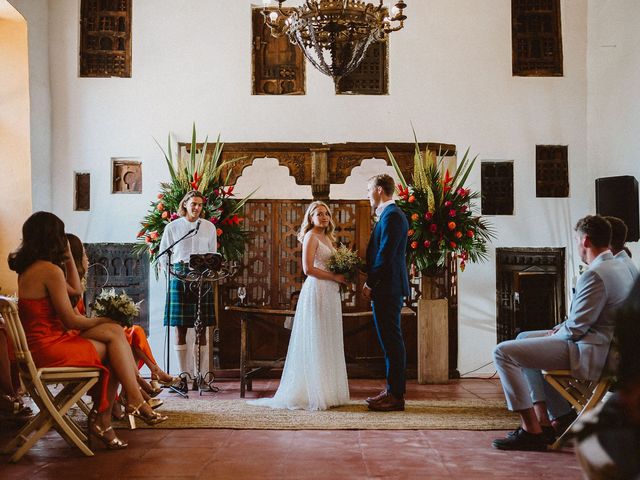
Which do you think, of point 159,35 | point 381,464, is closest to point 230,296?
point 159,35

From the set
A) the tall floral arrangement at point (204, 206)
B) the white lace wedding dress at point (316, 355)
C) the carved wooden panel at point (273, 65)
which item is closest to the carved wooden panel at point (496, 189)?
the carved wooden panel at point (273, 65)

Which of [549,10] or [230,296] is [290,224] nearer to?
[230,296]

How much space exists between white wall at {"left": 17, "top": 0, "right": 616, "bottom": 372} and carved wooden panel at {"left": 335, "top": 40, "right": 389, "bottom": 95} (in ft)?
0.37

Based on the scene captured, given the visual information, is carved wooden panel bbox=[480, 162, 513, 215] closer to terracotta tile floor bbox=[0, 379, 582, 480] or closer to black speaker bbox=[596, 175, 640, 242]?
black speaker bbox=[596, 175, 640, 242]

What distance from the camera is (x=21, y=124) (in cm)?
835

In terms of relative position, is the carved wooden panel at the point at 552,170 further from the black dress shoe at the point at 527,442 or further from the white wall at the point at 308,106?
the black dress shoe at the point at 527,442

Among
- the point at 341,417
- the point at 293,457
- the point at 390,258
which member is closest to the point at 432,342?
the point at 390,258

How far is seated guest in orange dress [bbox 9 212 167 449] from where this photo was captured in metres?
4.46

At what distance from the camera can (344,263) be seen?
623 cm

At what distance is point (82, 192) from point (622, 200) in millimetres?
6725

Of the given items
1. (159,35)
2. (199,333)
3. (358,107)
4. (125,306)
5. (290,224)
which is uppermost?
(159,35)

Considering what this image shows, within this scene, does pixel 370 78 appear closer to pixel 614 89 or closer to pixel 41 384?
pixel 614 89

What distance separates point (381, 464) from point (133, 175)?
20.0 ft

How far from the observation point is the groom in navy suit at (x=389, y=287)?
5.91 m
